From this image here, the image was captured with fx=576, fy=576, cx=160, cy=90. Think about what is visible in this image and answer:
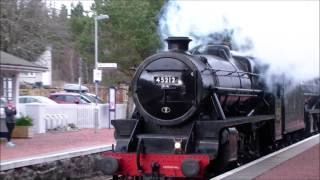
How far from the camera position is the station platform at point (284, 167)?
10477mm

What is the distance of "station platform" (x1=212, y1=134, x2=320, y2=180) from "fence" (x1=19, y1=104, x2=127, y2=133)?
11239 mm

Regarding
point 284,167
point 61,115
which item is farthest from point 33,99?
point 284,167

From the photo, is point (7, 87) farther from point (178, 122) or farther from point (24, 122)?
point (178, 122)

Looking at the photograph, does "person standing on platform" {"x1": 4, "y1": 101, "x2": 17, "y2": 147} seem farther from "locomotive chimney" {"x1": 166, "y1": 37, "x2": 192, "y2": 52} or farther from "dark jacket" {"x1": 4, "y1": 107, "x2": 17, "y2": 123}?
"locomotive chimney" {"x1": 166, "y1": 37, "x2": 192, "y2": 52}

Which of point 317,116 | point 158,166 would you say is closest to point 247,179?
point 158,166

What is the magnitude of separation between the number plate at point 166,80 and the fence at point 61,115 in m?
13.2

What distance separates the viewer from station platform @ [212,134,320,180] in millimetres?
10477

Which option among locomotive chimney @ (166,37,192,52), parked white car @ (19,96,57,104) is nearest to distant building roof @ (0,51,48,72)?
parked white car @ (19,96,57,104)

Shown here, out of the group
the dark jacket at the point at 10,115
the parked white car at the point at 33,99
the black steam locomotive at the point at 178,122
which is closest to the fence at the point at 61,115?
the parked white car at the point at 33,99

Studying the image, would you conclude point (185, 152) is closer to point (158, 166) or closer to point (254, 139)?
point (158, 166)

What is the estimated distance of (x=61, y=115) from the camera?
25.3 m

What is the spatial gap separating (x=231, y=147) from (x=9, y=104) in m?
10.2

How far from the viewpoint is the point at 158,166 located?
9.73 m

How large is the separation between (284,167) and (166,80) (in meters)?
3.43
